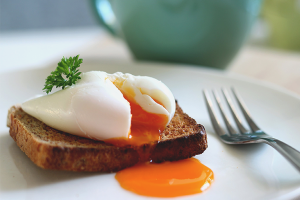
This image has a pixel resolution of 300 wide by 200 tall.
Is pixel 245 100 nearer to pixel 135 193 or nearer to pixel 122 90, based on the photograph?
pixel 122 90

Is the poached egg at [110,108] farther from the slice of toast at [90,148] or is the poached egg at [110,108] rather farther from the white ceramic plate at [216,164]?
the white ceramic plate at [216,164]

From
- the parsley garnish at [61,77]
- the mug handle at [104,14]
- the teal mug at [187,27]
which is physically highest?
the mug handle at [104,14]

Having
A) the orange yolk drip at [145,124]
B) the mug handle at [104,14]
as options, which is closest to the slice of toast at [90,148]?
the orange yolk drip at [145,124]

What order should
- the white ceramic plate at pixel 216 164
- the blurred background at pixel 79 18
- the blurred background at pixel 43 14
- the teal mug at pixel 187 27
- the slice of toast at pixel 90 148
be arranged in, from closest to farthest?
the white ceramic plate at pixel 216 164 < the slice of toast at pixel 90 148 < the teal mug at pixel 187 27 < the blurred background at pixel 79 18 < the blurred background at pixel 43 14

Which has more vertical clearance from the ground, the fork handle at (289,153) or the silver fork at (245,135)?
the silver fork at (245,135)

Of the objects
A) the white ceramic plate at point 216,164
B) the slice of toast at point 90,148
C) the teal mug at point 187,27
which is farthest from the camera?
the teal mug at point 187,27

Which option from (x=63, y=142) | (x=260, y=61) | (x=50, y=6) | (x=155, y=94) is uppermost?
(x=50, y=6)

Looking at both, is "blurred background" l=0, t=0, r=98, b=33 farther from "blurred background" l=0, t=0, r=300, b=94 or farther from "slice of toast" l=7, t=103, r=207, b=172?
"slice of toast" l=7, t=103, r=207, b=172

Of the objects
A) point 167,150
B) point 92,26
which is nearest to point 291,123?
point 167,150
